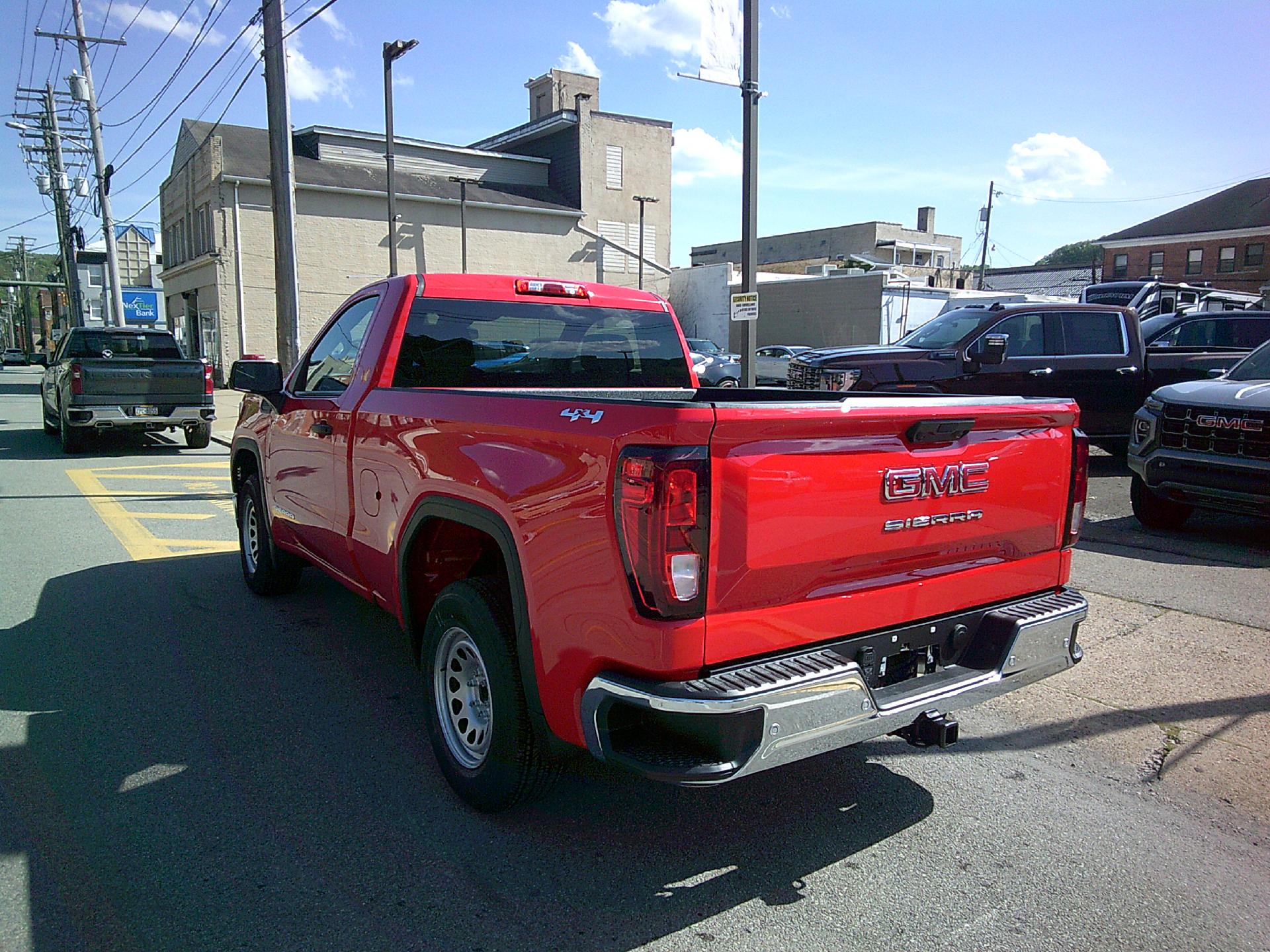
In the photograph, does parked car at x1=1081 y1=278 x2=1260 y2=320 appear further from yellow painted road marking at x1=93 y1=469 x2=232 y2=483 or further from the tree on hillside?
the tree on hillside

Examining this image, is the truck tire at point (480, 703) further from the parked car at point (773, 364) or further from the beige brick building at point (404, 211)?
the beige brick building at point (404, 211)

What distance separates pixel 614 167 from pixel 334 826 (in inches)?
1826

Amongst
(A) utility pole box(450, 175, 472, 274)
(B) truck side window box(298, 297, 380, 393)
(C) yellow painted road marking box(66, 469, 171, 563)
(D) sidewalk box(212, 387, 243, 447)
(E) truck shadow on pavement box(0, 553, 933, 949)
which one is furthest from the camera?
(A) utility pole box(450, 175, 472, 274)

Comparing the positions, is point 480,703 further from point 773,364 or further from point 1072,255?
point 1072,255

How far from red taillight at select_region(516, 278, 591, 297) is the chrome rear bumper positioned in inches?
104

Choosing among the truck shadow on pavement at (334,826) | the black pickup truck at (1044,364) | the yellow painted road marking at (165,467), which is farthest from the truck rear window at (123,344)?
the truck shadow on pavement at (334,826)

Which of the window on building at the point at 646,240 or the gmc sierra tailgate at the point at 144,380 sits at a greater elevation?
the window on building at the point at 646,240

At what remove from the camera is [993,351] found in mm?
10469

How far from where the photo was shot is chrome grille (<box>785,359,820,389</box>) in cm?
1134

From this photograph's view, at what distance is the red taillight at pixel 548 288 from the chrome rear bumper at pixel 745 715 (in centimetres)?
263

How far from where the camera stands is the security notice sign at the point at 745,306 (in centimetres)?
931

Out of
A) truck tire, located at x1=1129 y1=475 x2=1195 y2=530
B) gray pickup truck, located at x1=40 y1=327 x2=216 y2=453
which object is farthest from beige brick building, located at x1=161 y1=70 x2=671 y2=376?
truck tire, located at x1=1129 y1=475 x2=1195 y2=530

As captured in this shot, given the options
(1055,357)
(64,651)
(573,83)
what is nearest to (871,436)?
(64,651)

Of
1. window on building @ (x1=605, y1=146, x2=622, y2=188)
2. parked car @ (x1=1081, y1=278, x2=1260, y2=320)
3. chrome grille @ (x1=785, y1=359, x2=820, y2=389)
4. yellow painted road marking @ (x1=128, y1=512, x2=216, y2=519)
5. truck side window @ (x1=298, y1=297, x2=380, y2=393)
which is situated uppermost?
window on building @ (x1=605, y1=146, x2=622, y2=188)
